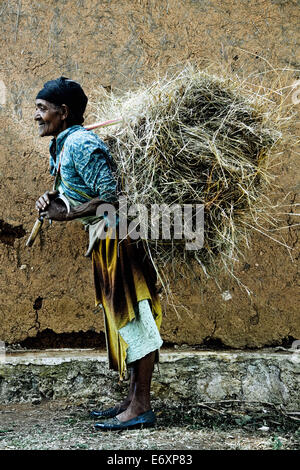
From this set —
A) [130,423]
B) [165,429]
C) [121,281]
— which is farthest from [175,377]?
Answer: [121,281]

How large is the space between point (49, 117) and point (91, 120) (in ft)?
2.33

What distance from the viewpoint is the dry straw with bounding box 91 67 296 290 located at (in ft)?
7.20

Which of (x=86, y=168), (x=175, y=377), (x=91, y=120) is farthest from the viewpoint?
(x=91, y=120)

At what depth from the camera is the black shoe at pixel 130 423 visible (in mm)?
2422

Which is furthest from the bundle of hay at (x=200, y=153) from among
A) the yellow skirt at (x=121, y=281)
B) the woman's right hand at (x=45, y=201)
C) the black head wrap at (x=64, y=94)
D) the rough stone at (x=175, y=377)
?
the rough stone at (x=175, y=377)

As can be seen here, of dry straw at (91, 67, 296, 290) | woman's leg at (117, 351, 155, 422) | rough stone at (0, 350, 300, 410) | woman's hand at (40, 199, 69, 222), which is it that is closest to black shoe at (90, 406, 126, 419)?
woman's leg at (117, 351, 155, 422)

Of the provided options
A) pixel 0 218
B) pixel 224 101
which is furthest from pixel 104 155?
pixel 0 218

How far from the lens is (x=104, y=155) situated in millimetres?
2330

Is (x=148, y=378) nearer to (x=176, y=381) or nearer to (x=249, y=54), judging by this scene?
(x=176, y=381)

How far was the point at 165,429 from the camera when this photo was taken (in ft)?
8.20

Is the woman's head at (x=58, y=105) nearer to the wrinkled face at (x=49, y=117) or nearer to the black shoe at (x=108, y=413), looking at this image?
the wrinkled face at (x=49, y=117)

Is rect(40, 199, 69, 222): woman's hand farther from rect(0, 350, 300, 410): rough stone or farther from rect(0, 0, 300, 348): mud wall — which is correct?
rect(0, 350, 300, 410): rough stone

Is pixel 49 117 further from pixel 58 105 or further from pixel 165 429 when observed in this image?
pixel 165 429

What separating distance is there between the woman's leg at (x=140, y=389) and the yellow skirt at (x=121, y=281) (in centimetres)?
8
